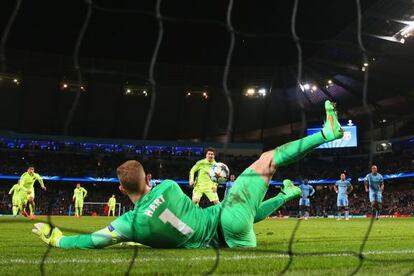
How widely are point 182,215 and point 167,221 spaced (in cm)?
17

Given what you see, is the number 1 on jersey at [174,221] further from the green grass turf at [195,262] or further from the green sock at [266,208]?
the green sock at [266,208]

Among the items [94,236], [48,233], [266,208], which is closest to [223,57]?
[266,208]

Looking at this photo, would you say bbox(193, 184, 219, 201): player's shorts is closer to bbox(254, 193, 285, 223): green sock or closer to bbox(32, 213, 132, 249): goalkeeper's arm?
bbox(254, 193, 285, 223): green sock

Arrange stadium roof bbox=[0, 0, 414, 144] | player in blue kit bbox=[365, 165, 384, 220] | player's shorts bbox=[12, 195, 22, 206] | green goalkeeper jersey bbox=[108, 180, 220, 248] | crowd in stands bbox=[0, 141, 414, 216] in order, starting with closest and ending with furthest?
green goalkeeper jersey bbox=[108, 180, 220, 248]
player in blue kit bbox=[365, 165, 384, 220]
player's shorts bbox=[12, 195, 22, 206]
stadium roof bbox=[0, 0, 414, 144]
crowd in stands bbox=[0, 141, 414, 216]

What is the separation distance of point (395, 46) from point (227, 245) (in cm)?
2844

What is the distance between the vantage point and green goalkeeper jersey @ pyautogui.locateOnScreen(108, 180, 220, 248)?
432cm

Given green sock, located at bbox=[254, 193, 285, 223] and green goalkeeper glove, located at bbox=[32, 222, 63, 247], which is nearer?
green goalkeeper glove, located at bbox=[32, 222, 63, 247]

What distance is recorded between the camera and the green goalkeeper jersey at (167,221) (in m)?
4.32

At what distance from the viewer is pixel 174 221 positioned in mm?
4418

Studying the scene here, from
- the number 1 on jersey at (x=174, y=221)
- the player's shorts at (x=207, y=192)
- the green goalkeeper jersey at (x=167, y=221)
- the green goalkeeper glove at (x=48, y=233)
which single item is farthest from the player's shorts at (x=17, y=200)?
the number 1 on jersey at (x=174, y=221)

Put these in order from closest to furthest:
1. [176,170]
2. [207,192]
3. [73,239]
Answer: [73,239] → [207,192] → [176,170]

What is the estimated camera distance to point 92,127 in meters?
42.1

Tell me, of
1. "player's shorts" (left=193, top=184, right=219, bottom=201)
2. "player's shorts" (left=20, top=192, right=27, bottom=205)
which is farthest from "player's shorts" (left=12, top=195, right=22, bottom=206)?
"player's shorts" (left=193, top=184, right=219, bottom=201)

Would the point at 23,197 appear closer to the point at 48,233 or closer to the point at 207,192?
the point at 207,192
